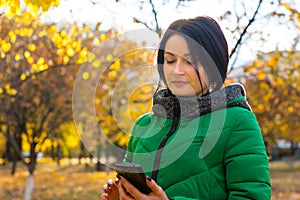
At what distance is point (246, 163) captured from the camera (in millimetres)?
1463

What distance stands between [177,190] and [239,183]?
7.8 inches

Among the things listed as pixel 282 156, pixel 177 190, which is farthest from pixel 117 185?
pixel 282 156

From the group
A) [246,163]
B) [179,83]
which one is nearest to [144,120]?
[179,83]

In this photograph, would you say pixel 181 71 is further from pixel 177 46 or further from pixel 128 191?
pixel 128 191

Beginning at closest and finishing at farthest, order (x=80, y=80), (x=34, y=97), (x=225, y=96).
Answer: (x=225, y=96) < (x=80, y=80) < (x=34, y=97)

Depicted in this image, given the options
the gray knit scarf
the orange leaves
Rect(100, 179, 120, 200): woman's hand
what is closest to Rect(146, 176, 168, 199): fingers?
Rect(100, 179, 120, 200): woman's hand

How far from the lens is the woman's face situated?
63.6 inches

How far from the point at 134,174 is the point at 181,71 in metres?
0.39

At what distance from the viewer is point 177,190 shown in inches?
61.1

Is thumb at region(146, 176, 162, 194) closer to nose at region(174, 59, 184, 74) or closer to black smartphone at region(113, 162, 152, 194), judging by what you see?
black smartphone at region(113, 162, 152, 194)

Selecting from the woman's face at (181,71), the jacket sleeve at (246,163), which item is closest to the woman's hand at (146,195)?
the jacket sleeve at (246,163)

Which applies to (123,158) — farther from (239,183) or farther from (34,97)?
(34,97)

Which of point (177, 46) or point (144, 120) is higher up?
point (177, 46)

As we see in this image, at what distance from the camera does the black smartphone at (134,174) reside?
1385mm
